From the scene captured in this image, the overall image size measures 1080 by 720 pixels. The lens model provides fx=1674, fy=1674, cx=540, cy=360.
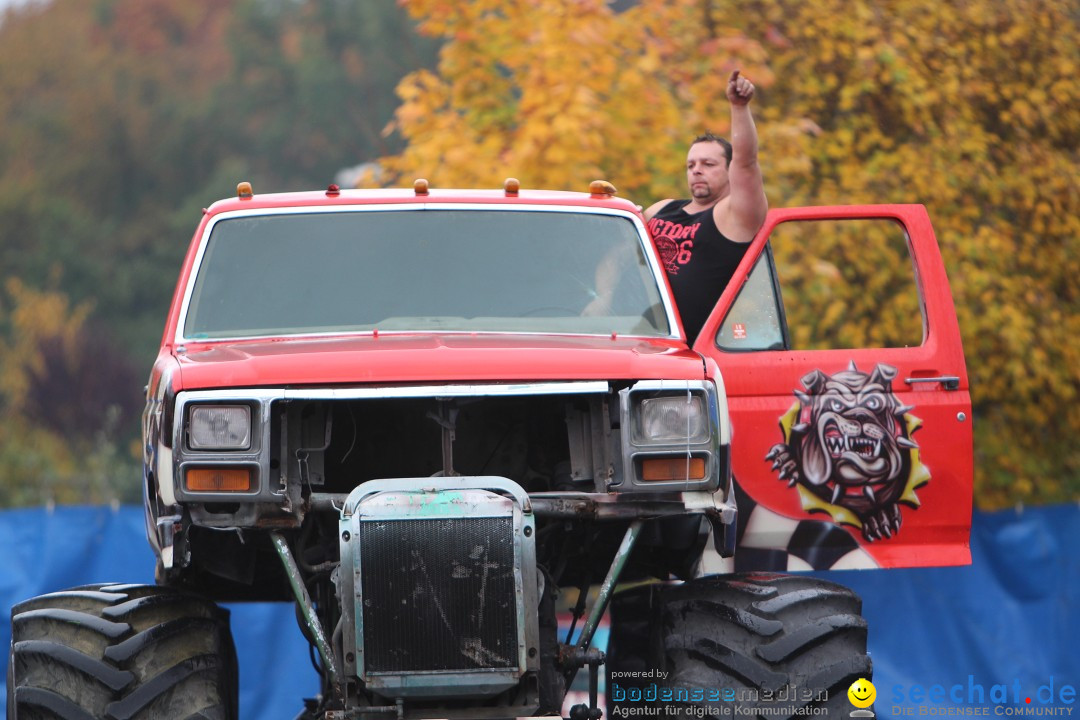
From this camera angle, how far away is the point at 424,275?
21.5 feet

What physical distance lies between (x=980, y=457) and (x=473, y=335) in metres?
7.37

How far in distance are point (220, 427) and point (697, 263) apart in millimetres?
2807

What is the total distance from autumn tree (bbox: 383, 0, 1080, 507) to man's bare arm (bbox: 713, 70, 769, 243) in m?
3.97

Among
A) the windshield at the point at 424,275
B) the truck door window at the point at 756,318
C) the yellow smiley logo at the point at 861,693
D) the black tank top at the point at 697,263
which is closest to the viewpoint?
the yellow smiley logo at the point at 861,693

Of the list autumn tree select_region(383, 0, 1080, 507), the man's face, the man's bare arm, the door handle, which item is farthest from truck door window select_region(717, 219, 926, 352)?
the door handle

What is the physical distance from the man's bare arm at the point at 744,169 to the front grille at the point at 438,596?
262 cm

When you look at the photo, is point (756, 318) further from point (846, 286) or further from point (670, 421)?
point (846, 286)

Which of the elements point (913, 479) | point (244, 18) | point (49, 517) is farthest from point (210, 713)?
point (244, 18)

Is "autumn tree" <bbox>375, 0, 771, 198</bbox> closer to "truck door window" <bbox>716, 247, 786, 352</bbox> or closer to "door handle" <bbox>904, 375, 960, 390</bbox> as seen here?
"truck door window" <bbox>716, 247, 786, 352</bbox>

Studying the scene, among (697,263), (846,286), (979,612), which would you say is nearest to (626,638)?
(697,263)

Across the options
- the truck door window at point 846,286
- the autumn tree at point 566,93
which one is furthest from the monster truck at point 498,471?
the truck door window at point 846,286

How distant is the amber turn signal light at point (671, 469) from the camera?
5453 millimetres

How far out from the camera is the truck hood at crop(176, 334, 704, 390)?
5375 mm

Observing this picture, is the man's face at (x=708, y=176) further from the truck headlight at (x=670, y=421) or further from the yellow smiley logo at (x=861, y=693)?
the yellow smiley logo at (x=861, y=693)
